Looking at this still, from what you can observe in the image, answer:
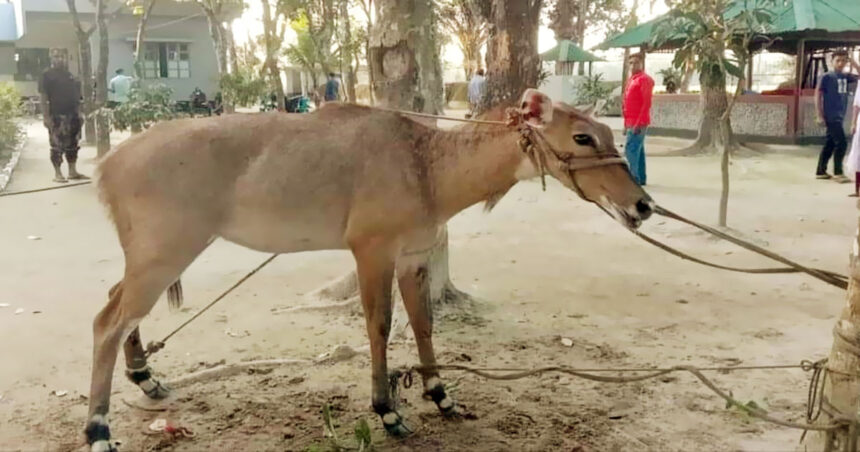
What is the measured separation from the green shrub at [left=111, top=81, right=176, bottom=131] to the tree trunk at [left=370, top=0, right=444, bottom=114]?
32.5ft

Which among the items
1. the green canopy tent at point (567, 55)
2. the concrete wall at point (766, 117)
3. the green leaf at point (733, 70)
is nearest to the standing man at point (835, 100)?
the green leaf at point (733, 70)

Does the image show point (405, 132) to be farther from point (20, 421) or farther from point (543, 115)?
point (20, 421)

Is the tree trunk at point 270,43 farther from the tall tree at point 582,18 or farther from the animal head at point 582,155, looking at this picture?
the animal head at point 582,155

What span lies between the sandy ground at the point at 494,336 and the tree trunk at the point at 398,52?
164 centimetres

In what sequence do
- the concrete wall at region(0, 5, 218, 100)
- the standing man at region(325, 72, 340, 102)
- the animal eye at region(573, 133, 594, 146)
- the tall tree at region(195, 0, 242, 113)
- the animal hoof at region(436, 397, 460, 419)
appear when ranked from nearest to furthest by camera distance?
the animal eye at region(573, 133, 594, 146)
the animal hoof at region(436, 397, 460, 419)
the tall tree at region(195, 0, 242, 113)
the standing man at region(325, 72, 340, 102)
the concrete wall at region(0, 5, 218, 100)

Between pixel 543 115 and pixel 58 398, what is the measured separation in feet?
10.2

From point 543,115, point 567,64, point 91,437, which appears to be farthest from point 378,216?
point 567,64

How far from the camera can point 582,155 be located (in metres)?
3.73

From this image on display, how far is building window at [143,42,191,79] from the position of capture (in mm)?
31453

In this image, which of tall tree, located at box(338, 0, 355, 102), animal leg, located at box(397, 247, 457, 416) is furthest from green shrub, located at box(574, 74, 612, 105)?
animal leg, located at box(397, 247, 457, 416)

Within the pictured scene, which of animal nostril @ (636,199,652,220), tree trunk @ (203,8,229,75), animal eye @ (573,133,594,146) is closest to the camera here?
animal nostril @ (636,199,652,220)

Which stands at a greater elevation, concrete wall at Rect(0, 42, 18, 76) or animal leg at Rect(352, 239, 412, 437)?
concrete wall at Rect(0, 42, 18, 76)

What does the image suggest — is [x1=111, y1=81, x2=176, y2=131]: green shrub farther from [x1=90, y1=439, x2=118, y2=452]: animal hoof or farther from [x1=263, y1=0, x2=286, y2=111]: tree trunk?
[x1=90, y1=439, x2=118, y2=452]: animal hoof

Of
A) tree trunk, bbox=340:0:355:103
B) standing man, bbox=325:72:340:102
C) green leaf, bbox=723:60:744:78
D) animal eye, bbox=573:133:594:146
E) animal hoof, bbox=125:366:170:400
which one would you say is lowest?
animal hoof, bbox=125:366:170:400
